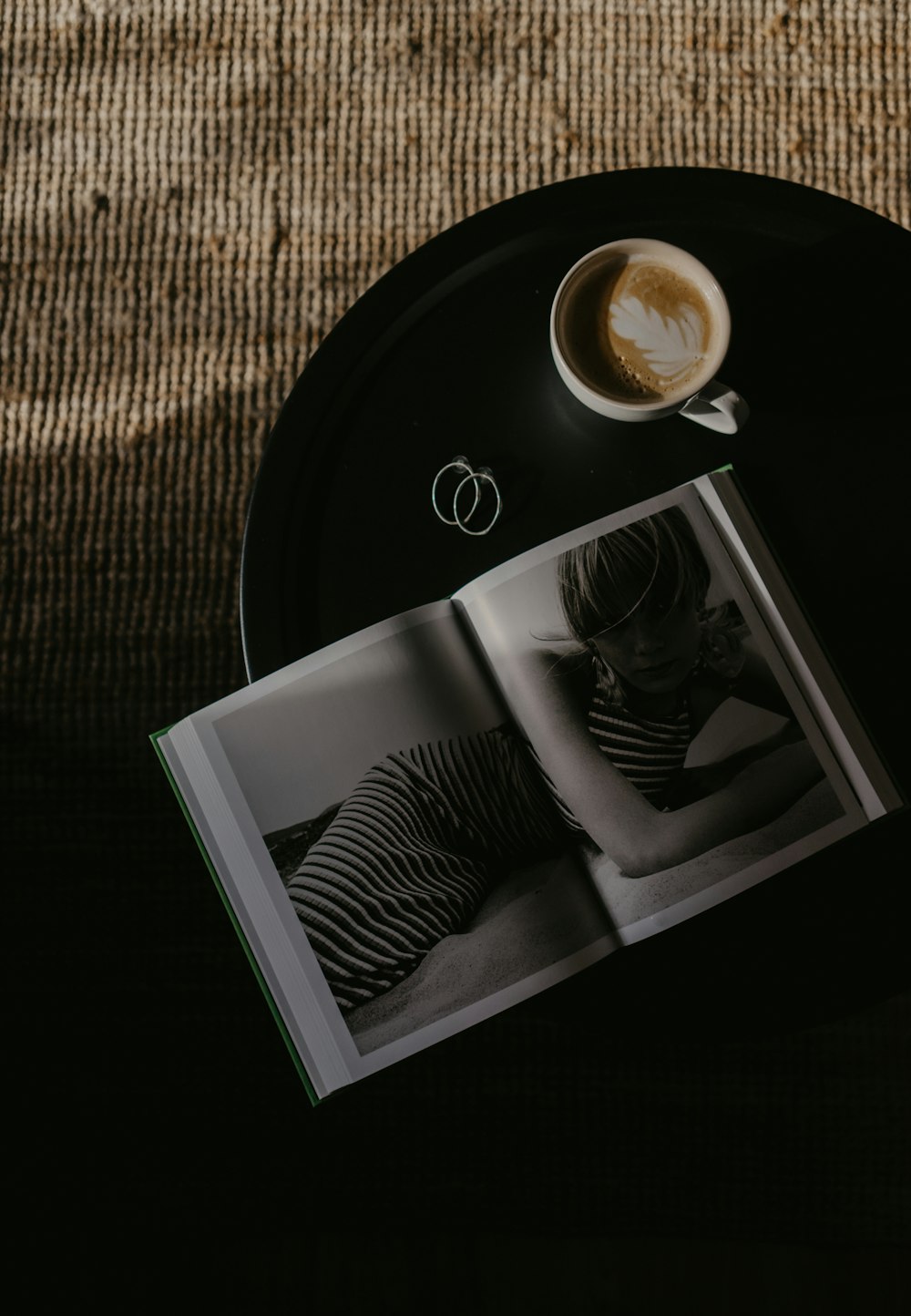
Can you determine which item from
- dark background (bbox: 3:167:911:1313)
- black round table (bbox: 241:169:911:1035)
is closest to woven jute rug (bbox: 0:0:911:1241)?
dark background (bbox: 3:167:911:1313)

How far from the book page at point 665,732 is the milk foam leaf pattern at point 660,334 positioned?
10 cm

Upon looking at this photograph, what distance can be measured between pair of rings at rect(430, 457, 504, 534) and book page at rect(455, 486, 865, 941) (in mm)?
72

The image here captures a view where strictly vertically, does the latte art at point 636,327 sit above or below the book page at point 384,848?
above

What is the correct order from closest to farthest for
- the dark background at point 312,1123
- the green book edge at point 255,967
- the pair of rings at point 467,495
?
the green book edge at point 255,967 < the pair of rings at point 467,495 < the dark background at point 312,1123

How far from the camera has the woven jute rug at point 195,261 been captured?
882 millimetres

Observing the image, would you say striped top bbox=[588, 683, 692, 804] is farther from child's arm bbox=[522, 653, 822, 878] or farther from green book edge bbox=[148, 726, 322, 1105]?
green book edge bbox=[148, 726, 322, 1105]

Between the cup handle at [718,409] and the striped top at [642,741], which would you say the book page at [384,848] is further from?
the cup handle at [718,409]

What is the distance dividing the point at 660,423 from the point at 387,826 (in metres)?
0.33

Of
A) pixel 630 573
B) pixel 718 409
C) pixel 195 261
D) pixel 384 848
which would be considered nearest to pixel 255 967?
pixel 384 848

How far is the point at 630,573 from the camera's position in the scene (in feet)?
1.95

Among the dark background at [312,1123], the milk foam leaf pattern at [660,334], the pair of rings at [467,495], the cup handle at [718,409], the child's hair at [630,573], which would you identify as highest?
the milk foam leaf pattern at [660,334]

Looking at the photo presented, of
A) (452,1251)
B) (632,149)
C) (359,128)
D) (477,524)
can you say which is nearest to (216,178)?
(359,128)

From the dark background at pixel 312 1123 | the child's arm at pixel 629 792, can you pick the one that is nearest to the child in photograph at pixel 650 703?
the child's arm at pixel 629 792

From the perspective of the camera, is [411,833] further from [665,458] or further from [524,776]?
[665,458]
